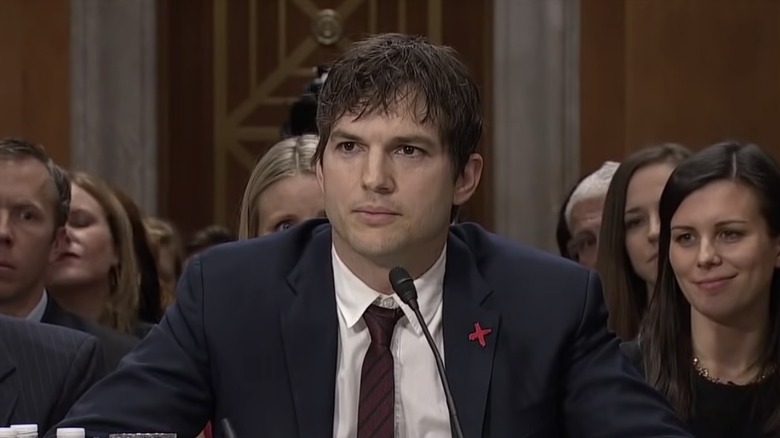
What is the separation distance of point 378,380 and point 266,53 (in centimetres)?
466

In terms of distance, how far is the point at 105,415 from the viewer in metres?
2.96

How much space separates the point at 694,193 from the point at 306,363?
1.20 m

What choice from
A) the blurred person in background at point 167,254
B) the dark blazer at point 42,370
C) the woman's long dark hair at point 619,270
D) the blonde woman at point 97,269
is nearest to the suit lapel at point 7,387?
the dark blazer at point 42,370

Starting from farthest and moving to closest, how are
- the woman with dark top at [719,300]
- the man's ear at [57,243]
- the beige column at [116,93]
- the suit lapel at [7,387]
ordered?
1. the beige column at [116,93]
2. the man's ear at [57,243]
3. the woman with dark top at [719,300]
4. the suit lapel at [7,387]

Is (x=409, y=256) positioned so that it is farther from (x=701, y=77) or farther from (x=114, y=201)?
(x=701, y=77)

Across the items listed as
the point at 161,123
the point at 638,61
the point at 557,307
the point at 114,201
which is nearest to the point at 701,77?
the point at 638,61

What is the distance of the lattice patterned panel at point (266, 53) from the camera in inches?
295

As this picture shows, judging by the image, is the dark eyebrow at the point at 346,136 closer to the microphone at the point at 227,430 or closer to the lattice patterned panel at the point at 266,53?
the microphone at the point at 227,430

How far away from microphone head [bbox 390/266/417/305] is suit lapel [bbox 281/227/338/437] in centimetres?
31

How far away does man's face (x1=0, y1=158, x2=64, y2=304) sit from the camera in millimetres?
4281

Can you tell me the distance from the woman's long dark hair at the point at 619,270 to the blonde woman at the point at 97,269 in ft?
4.53

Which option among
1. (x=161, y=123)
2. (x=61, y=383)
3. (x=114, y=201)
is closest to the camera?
(x=61, y=383)

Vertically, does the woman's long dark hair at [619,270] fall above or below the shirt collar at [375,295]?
below

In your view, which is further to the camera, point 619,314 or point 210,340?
point 619,314
